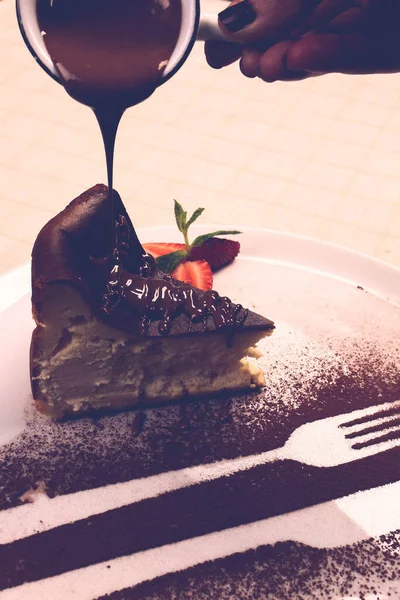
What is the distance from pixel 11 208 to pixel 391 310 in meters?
1.66

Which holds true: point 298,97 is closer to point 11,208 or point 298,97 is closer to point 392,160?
point 392,160

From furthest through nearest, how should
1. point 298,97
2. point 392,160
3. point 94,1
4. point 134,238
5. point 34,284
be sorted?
point 298,97 → point 392,160 → point 134,238 → point 34,284 → point 94,1

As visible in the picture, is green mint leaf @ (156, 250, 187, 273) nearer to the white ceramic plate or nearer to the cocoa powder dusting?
the white ceramic plate

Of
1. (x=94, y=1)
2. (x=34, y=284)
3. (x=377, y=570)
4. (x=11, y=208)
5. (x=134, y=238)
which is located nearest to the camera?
(x=94, y=1)

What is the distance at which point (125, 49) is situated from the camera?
1.65 metres

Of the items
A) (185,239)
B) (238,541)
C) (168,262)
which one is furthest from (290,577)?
(185,239)

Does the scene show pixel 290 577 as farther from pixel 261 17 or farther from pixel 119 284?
pixel 261 17

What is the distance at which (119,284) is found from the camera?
2.19m

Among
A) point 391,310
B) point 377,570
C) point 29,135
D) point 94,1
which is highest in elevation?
point 94,1

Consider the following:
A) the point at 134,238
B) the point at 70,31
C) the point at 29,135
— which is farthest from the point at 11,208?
the point at 70,31

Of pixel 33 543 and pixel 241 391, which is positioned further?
pixel 241 391

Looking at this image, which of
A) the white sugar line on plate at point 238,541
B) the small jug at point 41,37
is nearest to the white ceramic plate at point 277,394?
the white sugar line on plate at point 238,541

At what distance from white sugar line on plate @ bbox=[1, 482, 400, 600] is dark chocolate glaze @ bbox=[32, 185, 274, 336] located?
1.98ft

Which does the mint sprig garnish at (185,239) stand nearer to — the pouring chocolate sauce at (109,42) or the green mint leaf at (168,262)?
the green mint leaf at (168,262)
